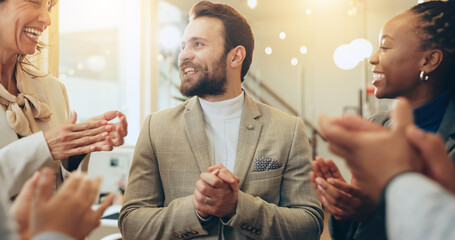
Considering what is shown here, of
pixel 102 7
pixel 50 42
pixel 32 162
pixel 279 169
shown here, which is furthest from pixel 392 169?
pixel 102 7

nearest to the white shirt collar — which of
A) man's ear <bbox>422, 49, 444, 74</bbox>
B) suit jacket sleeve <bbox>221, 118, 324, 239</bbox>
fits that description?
suit jacket sleeve <bbox>221, 118, 324, 239</bbox>

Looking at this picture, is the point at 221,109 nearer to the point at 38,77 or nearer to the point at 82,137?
the point at 82,137

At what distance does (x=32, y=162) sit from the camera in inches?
47.1

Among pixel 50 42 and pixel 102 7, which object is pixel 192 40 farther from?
pixel 102 7

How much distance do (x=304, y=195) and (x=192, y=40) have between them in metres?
0.87

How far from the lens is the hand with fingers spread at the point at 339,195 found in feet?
3.84

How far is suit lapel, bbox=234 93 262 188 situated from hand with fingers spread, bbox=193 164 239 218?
188mm

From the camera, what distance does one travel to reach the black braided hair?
1.35 meters

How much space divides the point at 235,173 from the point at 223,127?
25cm

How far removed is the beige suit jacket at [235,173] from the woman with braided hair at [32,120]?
0.87 feet

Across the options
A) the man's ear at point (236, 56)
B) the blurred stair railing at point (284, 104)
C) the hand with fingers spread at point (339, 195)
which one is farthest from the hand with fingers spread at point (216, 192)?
the blurred stair railing at point (284, 104)

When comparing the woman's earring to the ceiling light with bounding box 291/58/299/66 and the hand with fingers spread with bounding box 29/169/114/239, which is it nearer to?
the hand with fingers spread with bounding box 29/169/114/239

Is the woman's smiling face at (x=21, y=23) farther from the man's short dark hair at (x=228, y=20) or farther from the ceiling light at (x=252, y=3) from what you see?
the ceiling light at (x=252, y=3)

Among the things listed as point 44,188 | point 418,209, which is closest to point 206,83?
point 44,188
